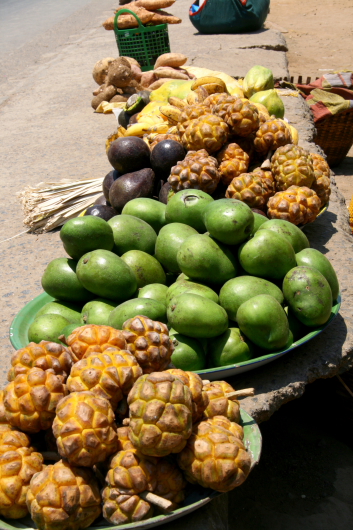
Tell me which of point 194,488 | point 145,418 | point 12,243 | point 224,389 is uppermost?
point 145,418

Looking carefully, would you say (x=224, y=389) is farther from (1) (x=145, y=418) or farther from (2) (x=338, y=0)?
(2) (x=338, y=0)

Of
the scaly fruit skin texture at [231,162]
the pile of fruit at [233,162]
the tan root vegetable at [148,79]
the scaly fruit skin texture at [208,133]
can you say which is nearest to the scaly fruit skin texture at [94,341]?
the pile of fruit at [233,162]

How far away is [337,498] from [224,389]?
5.00ft

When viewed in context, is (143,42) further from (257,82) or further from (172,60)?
(257,82)

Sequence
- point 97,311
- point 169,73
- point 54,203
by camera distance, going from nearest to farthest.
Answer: point 97,311 → point 54,203 → point 169,73

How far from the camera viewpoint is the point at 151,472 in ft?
4.55

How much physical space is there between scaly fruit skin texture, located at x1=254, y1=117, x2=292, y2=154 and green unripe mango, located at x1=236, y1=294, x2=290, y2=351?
4.82ft

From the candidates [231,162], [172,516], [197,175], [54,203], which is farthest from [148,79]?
[172,516]

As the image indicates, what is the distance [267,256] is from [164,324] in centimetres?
65

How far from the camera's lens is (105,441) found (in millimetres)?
1362

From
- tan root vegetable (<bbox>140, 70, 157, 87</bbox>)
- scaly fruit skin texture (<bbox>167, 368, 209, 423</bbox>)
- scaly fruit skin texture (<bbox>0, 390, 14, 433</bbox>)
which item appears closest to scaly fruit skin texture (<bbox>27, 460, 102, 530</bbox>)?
scaly fruit skin texture (<bbox>0, 390, 14, 433</bbox>)

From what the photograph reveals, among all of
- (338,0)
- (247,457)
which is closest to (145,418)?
(247,457)

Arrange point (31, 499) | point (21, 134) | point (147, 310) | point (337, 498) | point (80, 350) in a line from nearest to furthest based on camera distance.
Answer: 1. point (31, 499)
2. point (80, 350)
3. point (147, 310)
4. point (337, 498)
5. point (21, 134)

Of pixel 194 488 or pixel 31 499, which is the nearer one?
pixel 31 499
